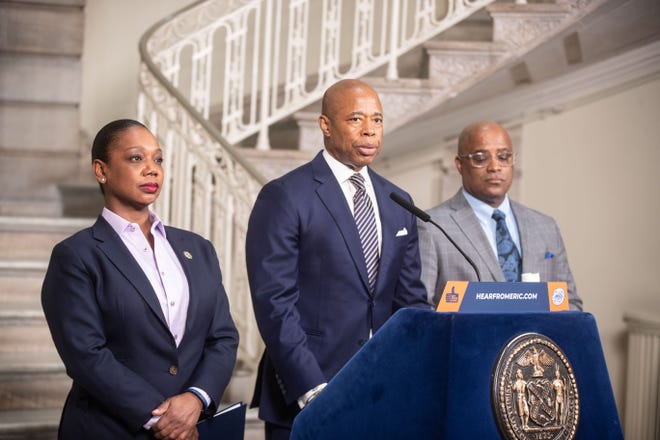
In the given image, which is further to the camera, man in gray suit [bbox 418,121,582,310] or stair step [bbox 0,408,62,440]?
stair step [bbox 0,408,62,440]

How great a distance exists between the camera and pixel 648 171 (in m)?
4.31

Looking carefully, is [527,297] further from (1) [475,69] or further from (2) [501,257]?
(1) [475,69]

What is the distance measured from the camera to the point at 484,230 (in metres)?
2.52

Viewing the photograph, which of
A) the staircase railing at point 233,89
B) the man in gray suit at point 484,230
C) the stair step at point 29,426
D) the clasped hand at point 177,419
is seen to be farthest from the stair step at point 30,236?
the clasped hand at point 177,419

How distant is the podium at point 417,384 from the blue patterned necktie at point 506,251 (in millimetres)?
939

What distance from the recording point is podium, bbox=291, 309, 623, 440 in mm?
1506

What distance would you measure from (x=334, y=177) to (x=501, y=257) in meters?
0.67

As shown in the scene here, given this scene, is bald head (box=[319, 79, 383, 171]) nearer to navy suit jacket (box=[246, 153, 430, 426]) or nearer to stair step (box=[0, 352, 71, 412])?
navy suit jacket (box=[246, 153, 430, 426])

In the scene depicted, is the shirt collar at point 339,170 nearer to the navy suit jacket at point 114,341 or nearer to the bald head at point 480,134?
the navy suit jacket at point 114,341

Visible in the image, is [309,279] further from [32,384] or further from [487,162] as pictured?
[32,384]

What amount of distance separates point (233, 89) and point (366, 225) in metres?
2.86

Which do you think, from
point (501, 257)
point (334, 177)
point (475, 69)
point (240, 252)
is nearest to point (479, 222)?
point (501, 257)

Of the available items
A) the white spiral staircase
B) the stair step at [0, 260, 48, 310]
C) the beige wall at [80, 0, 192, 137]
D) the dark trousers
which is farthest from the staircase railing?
the dark trousers

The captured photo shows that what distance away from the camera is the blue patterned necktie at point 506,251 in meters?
2.50
